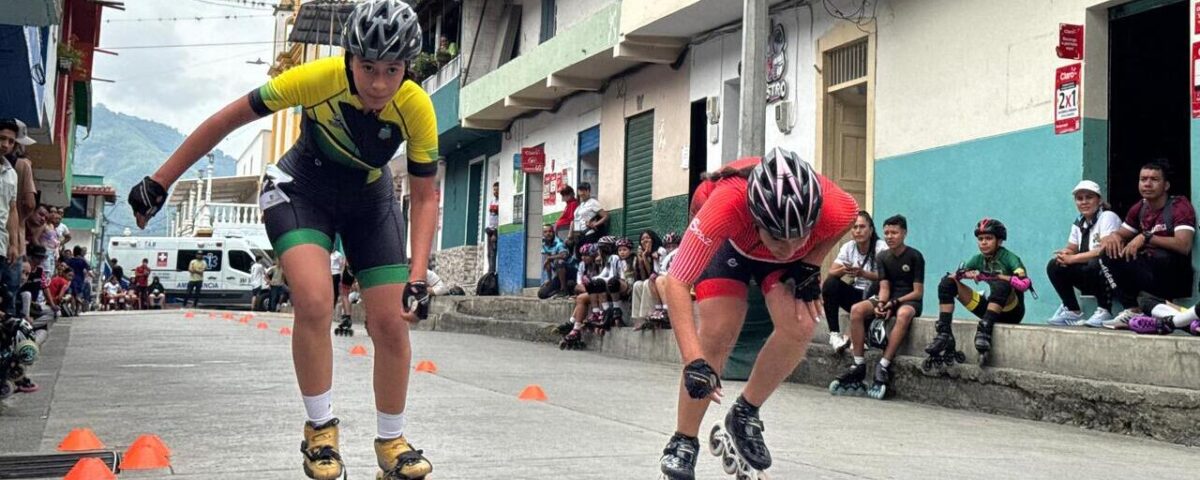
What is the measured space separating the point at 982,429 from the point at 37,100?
1098cm

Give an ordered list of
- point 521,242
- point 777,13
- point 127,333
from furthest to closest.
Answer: point 521,242
point 127,333
point 777,13

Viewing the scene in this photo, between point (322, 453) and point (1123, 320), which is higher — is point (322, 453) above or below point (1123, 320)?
below

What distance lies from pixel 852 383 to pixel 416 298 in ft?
22.4

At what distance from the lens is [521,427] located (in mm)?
7023

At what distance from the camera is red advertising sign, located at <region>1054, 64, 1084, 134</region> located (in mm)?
11234

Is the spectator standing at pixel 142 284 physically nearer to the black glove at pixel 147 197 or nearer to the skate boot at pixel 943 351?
the skate boot at pixel 943 351

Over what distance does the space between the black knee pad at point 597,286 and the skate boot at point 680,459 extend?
10.9 meters

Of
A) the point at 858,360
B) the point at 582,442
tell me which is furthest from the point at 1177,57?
the point at 582,442

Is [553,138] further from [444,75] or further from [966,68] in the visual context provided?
[966,68]

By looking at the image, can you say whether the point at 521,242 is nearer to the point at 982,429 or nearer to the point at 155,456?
the point at 982,429

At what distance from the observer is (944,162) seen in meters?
13.2

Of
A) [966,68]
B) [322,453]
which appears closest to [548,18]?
[966,68]

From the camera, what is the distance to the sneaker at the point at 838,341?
36.8 ft

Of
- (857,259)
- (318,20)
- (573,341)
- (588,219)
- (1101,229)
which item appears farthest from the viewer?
(318,20)
